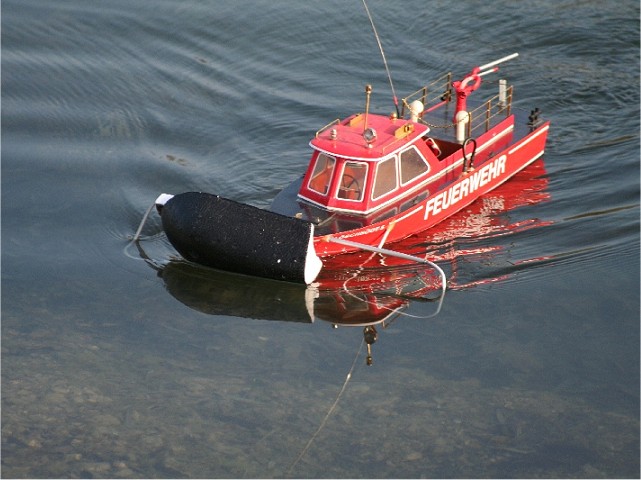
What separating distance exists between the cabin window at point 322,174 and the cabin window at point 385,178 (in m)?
0.75

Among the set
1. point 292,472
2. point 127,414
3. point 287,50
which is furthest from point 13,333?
point 287,50

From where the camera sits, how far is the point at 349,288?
16.8 metres

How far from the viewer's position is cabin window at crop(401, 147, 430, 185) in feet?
57.8

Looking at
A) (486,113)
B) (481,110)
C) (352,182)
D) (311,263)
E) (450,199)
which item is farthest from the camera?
(481,110)

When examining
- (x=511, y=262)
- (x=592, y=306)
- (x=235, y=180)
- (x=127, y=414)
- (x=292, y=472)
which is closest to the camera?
(x=292, y=472)

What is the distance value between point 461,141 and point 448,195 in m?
1.40

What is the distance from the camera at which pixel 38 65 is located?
79.5 feet

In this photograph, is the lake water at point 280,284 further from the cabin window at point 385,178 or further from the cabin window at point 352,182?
the cabin window at point 352,182

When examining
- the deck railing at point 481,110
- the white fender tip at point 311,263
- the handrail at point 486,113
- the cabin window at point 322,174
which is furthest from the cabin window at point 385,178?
the handrail at point 486,113

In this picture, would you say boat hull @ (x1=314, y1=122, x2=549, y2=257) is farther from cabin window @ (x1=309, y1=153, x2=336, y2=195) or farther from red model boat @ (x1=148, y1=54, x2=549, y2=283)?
cabin window @ (x1=309, y1=153, x2=336, y2=195)

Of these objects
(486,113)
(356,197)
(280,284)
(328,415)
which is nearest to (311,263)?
(280,284)

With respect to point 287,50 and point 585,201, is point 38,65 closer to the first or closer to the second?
point 287,50

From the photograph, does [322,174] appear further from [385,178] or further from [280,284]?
[280,284]

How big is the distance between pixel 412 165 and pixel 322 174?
1.55 meters
